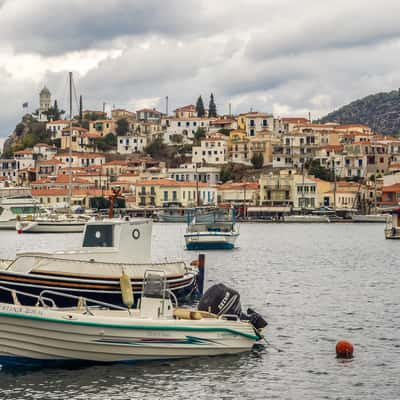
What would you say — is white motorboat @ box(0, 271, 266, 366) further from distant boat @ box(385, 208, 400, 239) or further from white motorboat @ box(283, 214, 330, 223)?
white motorboat @ box(283, 214, 330, 223)

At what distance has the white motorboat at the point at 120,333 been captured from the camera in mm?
23391

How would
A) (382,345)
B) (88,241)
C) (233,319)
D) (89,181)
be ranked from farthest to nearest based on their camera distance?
(89,181) < (88,241) < (382,345) < (233,319)

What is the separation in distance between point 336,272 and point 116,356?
35.1m

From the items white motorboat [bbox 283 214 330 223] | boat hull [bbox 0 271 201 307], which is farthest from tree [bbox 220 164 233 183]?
boat hull [bbox 0 271 201 307]

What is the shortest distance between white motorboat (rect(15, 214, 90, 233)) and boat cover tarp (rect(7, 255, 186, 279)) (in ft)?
304

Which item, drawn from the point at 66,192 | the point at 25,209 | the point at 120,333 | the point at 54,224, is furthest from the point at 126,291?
the point at 66,192

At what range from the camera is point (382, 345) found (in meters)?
29.1

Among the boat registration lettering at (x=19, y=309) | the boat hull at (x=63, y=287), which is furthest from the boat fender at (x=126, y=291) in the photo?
the boat registration lettering at (x=19, y=309)

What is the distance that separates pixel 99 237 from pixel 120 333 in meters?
9.32

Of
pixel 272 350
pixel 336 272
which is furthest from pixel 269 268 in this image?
pixel 272 350

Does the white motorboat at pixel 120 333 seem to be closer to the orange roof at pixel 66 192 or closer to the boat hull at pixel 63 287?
the boat hull at pixel 63 287

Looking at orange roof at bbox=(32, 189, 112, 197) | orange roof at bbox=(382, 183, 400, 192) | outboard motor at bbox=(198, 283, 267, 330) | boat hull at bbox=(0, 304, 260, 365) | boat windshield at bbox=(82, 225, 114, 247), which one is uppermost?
orange roof at bbox=(382, 183, 400, 192)

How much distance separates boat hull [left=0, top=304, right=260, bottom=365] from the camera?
23.3 m

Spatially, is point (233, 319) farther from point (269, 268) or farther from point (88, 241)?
point (269, 268)
